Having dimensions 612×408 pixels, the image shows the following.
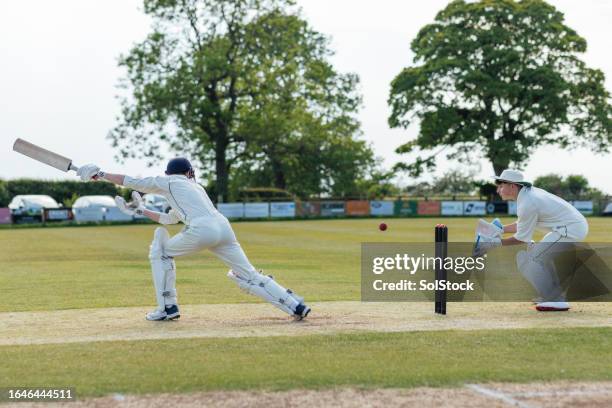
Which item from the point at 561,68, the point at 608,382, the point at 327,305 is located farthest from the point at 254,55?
the point at 608,382

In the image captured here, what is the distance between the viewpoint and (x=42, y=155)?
998cm

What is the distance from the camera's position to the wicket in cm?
966

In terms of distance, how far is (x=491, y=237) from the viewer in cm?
994

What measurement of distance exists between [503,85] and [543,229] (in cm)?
4587

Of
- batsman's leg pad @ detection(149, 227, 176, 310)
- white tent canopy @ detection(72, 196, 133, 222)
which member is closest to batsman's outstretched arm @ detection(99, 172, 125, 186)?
batsman's leg pad @ detection(149, 227, 176, 310)

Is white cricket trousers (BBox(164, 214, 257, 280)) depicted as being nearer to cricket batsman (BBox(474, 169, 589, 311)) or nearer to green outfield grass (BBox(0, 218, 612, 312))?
green outfield grass (BBox(0, 218, 612, 312))

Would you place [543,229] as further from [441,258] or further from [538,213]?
[441,258]

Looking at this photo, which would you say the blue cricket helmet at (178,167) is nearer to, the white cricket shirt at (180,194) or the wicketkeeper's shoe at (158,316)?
the white cricket shirt at (180,194)

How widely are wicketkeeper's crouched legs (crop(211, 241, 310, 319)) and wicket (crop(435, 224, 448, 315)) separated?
1.67 meters

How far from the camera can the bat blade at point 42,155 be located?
980 cm

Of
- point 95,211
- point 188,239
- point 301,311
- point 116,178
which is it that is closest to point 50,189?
point 95,211

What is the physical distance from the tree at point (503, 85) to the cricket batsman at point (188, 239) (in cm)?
4739

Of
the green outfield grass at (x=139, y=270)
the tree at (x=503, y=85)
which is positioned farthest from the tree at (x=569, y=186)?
the green outfield grass at (x=139, y=270)

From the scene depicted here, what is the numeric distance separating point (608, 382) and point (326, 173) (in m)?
54.8
